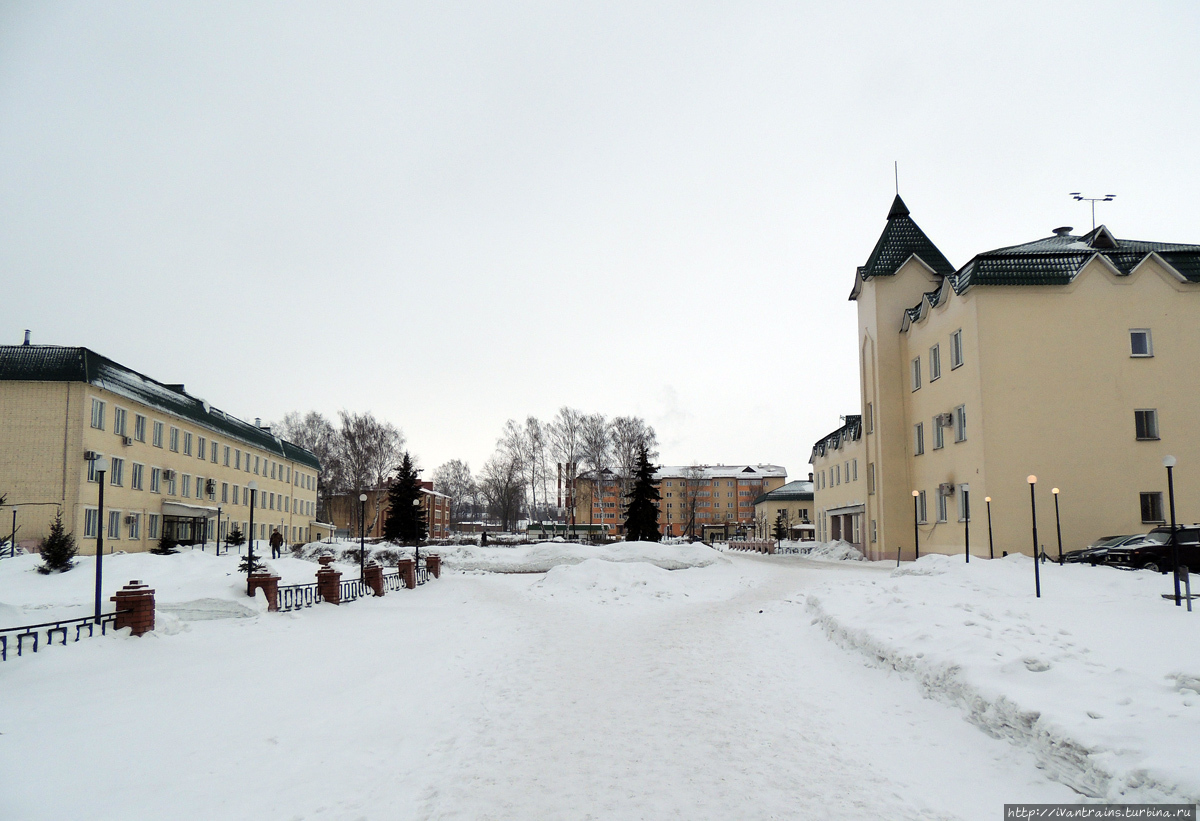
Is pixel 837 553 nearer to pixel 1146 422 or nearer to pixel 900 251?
pixel 900 251

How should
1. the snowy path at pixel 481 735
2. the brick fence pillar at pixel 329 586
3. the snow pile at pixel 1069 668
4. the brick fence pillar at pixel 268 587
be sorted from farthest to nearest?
the brick fence pillar at pixel 329 586 < the brick fence pillar at pixel 268 587 < the snowy path at pixel 481 735 < the snow pile at pixel 1069 668

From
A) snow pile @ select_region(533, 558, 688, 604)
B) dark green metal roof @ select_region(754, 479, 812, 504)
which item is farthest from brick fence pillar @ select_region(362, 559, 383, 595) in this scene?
dark green metal roof @ select_region(754, 479, 812, 504)

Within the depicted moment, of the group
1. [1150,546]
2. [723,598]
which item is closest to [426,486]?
[723,598]

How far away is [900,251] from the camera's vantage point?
35969mm

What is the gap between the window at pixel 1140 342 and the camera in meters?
25.9

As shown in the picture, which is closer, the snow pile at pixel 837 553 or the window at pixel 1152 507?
the window at pixel 1152 507

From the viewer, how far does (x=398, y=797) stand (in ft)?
18.0

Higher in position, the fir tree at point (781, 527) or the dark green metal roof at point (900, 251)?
the dark green metal roof at point (900, 251)

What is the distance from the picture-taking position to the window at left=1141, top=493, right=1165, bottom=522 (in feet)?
82.5

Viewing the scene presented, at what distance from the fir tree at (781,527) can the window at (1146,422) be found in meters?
37.8

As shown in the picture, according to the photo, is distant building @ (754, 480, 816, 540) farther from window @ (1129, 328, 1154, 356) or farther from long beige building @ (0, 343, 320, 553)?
long beige building @ (0, 343, 320, 553)

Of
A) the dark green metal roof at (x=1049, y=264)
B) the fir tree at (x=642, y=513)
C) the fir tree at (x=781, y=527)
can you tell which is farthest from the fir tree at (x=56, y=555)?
the fir tree at (x=781, y=527)

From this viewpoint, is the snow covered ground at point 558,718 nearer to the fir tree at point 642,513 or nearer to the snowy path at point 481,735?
the snowy path at point 481,735

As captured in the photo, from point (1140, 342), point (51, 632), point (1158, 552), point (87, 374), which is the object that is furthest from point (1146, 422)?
point (87, 374)
